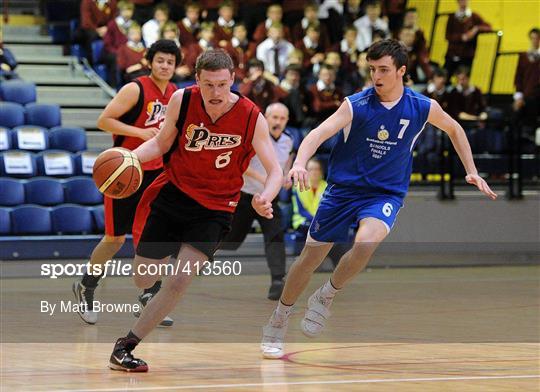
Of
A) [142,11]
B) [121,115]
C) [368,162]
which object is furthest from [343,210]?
[142,11]

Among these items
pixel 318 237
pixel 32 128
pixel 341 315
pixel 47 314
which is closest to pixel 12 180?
pixel 32 128

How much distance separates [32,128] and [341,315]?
6.35 meters

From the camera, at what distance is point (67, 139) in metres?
15.8

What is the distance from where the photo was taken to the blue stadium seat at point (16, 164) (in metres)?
15.1

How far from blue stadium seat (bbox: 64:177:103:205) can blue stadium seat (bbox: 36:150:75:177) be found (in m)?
0.23

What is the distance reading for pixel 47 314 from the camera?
34.7 ft

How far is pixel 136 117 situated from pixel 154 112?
15 cm

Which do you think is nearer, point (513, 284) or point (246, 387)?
point (246, 387)

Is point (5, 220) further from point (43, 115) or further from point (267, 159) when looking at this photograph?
point (267, 159)

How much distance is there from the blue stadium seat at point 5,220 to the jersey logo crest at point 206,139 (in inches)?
303

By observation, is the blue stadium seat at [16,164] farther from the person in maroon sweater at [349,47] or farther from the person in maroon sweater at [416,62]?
the person in maroon sweater at [416,62]

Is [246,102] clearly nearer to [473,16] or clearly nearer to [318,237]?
[318,237]

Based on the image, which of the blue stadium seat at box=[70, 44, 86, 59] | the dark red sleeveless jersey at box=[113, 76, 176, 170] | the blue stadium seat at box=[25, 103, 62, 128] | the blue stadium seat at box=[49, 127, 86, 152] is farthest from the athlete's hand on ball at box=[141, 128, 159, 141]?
the blue stadium seat at box=[70, 44, 86, 59]

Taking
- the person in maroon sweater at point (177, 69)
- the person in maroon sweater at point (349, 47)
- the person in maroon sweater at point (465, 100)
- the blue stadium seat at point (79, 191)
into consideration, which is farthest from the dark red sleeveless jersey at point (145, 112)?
the person in maroon sweater at point (349, 47)
